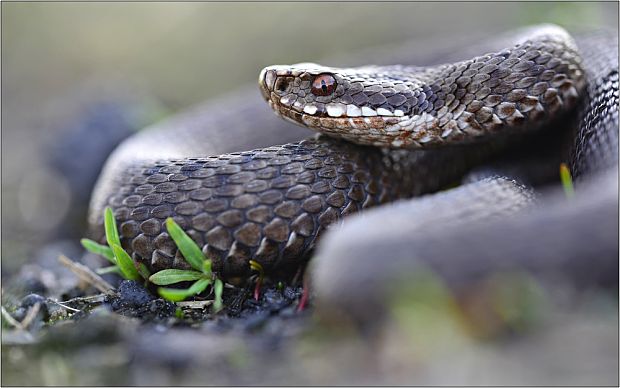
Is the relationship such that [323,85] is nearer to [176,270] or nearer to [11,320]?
[176,270]

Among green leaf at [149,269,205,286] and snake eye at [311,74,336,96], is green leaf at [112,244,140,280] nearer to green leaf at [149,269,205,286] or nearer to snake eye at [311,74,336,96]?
green leaf at [149,269,205,286]

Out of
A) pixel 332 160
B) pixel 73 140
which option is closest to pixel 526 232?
pixel 332 160

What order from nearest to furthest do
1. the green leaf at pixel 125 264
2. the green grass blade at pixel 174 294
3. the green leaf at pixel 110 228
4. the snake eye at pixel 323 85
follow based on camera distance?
1. the green grass blade at pixel 174 294
2. the green leaf at pixel 125 264
3. the green leaf at pixel 110 228
4. the snake eye at pixel 323 85

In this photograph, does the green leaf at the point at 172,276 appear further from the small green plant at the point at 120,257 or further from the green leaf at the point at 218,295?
the small green plant at the point at 120,257

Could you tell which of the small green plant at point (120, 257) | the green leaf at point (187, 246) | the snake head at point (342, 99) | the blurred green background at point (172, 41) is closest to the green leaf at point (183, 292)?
the green leaf at point (187, 246)

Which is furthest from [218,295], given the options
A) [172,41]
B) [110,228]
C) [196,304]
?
[172,41]

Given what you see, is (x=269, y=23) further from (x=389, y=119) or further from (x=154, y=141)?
(x=389, y=119)
